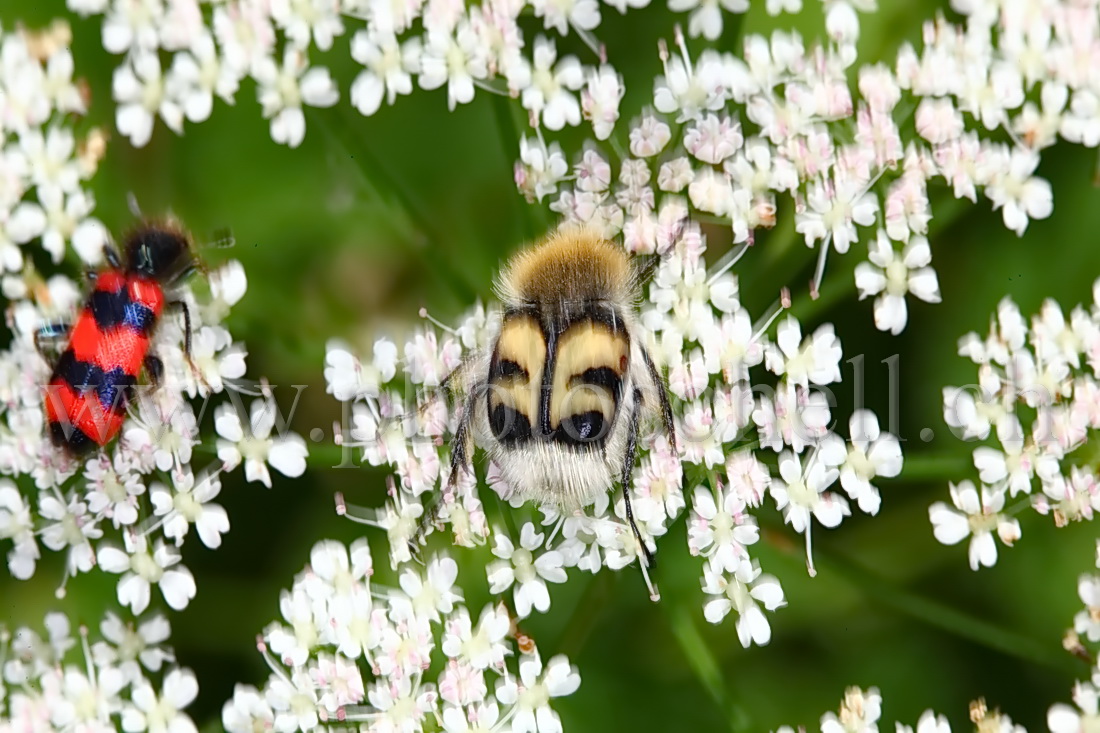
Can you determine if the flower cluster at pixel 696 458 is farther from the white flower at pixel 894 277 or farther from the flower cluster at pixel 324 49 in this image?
the flower cluster at pixel 324 49

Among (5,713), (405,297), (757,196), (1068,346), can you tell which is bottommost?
(5,713)

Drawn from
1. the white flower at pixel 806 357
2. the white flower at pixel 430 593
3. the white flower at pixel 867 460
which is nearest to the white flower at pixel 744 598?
the white flower at pixel 867 460

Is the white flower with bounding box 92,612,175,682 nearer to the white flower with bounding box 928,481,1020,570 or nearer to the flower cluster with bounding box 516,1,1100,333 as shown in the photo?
the flower cluster with bounding box 516,1,1100,333

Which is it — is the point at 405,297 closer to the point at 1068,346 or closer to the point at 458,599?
the point at 458,599

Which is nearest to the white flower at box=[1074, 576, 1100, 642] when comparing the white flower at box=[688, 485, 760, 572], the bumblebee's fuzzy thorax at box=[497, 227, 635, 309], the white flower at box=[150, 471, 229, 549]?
the white flower at box=[688, 485, 760, 572]

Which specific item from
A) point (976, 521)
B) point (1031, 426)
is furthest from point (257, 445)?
point (1031, 426)

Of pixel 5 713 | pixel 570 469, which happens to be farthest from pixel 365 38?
pixel 5 713
